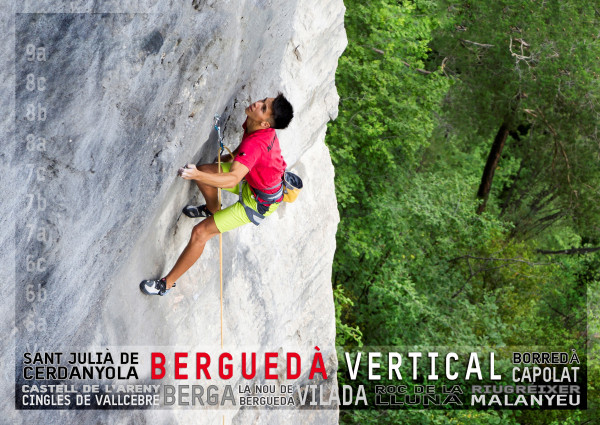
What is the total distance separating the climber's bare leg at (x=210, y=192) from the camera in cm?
514

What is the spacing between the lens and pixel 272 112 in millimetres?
4809

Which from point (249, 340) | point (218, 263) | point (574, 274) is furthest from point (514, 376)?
point (218, 263)

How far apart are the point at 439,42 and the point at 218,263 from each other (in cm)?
1197

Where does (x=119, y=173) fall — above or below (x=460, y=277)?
below

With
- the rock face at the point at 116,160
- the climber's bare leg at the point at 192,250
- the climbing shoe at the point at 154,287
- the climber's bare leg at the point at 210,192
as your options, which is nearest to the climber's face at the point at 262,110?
the rock face at the point at 116,160

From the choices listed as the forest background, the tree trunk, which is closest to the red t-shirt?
the forest background

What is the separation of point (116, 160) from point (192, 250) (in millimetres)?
1293

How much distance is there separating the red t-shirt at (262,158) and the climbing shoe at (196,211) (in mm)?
470

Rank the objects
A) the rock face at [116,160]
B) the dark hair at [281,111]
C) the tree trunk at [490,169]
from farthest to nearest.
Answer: the tree trunk at [490,169] < the dark hair at [281,111] < the rock face at [116,160]

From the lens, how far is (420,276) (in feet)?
49.6

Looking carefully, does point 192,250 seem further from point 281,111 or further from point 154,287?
point 281,111

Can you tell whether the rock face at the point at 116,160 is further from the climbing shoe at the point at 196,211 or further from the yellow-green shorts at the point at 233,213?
the yellow-green shorts at the point at 233,213

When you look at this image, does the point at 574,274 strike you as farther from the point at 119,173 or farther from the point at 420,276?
the point at 119,173

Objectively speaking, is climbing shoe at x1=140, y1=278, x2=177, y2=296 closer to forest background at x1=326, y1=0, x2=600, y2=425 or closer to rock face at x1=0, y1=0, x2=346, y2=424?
rock face at x1=0, y1=0, x2=346, y2=424
